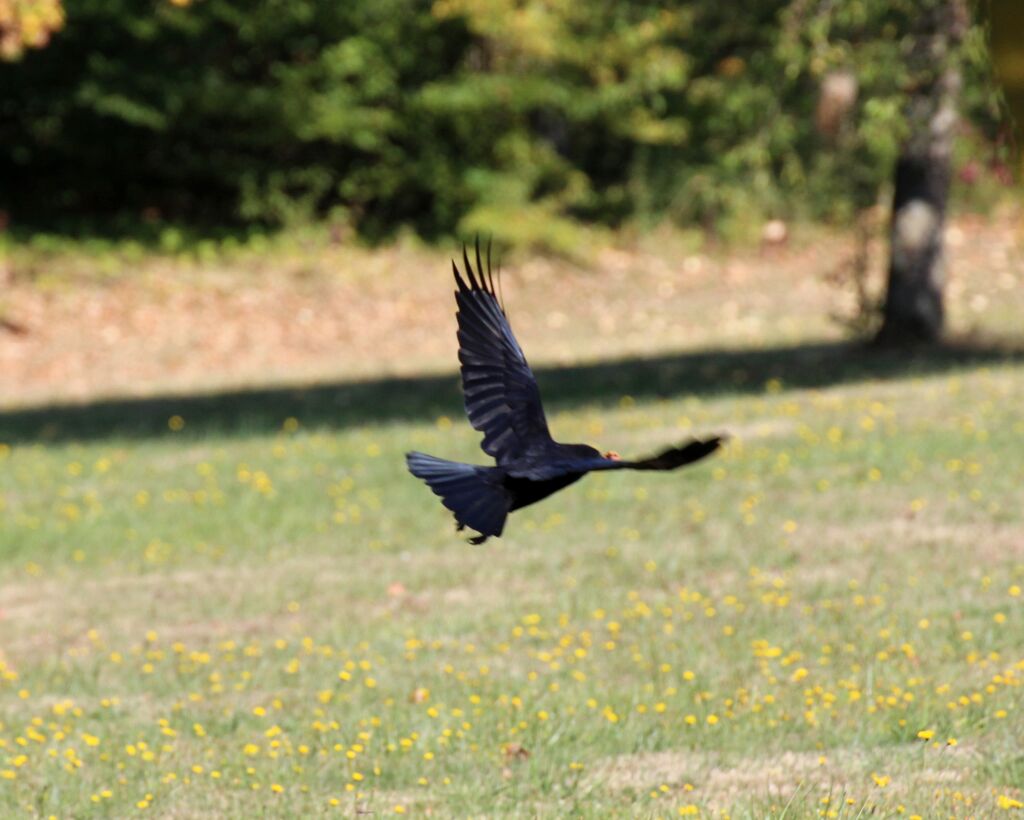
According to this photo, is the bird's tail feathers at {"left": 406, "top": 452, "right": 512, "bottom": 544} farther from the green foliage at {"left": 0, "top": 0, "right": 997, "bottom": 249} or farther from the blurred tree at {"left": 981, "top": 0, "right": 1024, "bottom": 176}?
the green foliage at {"left": 0, "top": 0, "right": 997, "bottom": 249}

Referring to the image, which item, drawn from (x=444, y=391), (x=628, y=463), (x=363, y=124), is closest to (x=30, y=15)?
(x=444, y=391)

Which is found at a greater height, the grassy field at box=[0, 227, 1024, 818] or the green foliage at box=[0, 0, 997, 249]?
the green foliage at box=[0, 0, 997, 249]

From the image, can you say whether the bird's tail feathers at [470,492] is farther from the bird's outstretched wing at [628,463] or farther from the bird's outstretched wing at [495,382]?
the bird's outstretched wing at [495,382]

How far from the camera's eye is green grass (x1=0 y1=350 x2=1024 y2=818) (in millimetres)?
5344

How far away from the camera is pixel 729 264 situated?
993 inches

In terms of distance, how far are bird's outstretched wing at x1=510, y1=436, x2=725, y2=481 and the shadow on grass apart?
9453mm

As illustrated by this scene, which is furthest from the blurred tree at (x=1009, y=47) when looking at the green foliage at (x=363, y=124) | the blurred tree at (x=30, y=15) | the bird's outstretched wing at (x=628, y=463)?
the green foliage at (x=363, y=124)

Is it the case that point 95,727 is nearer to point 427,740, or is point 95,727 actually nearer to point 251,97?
point 427,740

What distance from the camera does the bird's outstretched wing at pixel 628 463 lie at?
11.3 feet

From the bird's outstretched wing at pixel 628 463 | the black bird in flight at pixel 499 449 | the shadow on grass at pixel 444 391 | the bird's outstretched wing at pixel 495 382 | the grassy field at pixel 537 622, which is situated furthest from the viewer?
the shadow on grass at pixel 444 391

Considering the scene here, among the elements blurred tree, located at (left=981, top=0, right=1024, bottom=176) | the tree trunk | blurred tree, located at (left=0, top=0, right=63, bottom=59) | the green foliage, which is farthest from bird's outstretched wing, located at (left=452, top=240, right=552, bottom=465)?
the green foliage

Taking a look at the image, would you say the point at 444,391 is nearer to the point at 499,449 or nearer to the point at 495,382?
the point at 495,382

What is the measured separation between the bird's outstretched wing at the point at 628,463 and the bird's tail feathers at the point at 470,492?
8cm

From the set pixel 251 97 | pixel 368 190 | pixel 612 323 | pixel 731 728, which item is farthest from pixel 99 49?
pixel 731 728
